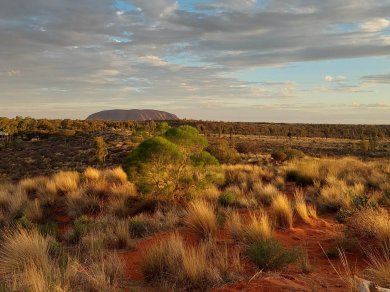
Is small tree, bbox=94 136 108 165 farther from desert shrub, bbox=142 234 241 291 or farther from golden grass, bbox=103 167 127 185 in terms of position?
desert shrub, bbox=142 234 241 291

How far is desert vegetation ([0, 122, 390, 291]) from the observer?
18.9 feet

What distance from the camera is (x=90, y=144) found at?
2101 inches

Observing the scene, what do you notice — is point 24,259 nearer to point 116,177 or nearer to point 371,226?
point 371,226

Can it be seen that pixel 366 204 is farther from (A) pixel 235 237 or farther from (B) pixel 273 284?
(B) pixel 273 284

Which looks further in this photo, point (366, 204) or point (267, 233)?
point (366, 204)

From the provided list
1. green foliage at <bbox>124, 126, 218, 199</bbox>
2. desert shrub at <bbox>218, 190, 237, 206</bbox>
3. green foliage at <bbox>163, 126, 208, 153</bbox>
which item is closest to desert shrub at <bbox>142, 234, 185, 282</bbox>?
desert shrub at <bbox>218, 190, 237, 206</bbox>

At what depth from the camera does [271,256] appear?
21.3ft

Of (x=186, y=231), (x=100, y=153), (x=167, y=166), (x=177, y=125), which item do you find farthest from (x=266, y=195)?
(x=177, y=125)

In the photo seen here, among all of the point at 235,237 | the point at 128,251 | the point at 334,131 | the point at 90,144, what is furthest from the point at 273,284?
the point at 334,131

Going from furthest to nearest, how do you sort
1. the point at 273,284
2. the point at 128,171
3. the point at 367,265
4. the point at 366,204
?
the point at 128,171, the point at 366,204, the point at 367,265, the point at 273,284

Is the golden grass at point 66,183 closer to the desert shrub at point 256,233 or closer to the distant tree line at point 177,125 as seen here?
the desert shrub at point 256,233

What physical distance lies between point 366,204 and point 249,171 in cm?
1195

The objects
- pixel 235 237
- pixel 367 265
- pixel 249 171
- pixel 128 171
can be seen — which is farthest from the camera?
pixel 249 171

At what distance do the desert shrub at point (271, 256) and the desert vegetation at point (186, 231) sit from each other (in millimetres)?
16
